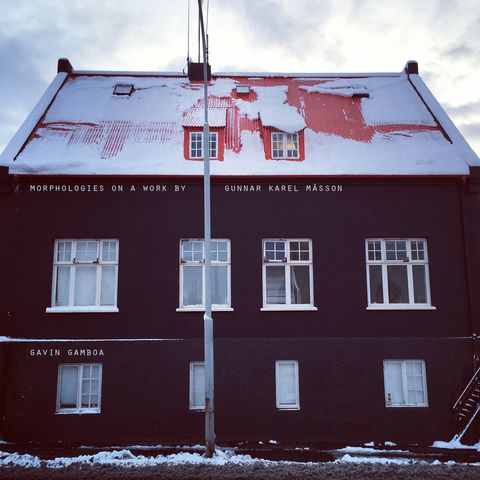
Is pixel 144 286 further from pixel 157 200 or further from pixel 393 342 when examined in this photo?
pixel 393 342

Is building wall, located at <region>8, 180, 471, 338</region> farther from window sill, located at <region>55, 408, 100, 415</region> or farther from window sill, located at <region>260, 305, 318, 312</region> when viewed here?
window sill, located at <region>55, 408, 100, 415</region>

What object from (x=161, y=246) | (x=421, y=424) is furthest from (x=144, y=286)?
(x=421, y=424)

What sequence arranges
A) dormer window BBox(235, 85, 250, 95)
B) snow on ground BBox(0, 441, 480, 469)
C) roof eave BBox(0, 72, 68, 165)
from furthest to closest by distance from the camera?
dormer window BBox(235, 85, 250, 95) < roof eave BBox(0, 72, 68, 165) < snow on ground BBox(0, 441, 480, 469)

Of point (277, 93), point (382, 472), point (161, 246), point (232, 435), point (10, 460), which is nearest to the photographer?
point (382, 472)

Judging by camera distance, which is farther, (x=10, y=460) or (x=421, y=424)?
(x=421, y=424)

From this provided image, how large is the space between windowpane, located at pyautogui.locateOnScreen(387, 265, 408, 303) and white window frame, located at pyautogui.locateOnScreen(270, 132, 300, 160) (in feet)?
15.3

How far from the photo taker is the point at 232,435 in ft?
46.7

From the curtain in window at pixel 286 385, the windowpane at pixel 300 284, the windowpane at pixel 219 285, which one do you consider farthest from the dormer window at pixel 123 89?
the curtain in window at pixel 286 385

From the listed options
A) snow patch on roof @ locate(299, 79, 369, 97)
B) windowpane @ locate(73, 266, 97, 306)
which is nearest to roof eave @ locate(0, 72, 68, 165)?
windowpane @ locate(73, 266, 97, 306)

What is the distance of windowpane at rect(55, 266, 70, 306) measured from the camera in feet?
49.3

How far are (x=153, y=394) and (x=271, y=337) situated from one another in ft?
12.4

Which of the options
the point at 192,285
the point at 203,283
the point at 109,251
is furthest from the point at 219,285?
the point at 109,251

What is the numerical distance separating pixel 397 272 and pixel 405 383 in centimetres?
329

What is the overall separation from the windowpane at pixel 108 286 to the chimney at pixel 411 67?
14089 millimetres
